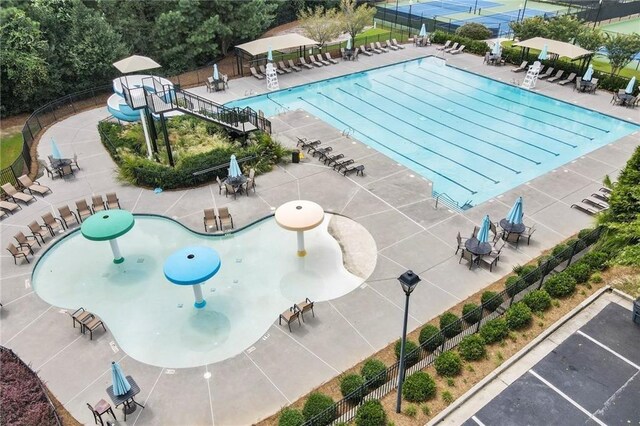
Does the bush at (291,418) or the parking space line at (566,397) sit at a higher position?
the bush at (291,418)

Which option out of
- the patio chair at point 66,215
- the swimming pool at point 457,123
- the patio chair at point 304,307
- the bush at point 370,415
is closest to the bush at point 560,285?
the swimming pool at point 457,123

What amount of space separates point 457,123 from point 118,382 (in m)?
24.0

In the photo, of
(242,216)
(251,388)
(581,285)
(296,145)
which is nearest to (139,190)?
(242,216)

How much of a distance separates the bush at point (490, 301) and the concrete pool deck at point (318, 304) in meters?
1.10

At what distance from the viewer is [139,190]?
20.1m

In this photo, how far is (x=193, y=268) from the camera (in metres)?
13.2

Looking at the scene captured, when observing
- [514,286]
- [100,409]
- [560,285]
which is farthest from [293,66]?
[100,409]

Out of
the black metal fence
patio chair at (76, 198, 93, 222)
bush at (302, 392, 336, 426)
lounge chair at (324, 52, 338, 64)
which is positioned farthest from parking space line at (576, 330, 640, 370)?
lounge chair at (324, 52, 338, 64)

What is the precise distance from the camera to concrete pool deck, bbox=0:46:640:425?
1164 cm

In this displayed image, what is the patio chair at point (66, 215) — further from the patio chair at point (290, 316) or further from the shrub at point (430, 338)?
the shrub at point (430, 338)

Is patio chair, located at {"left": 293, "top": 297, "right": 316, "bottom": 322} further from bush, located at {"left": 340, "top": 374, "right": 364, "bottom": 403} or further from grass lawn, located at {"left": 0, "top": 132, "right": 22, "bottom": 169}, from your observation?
grass lawn, located at {"left": 0, "top": 132, "right": 22, "bottom": 169}

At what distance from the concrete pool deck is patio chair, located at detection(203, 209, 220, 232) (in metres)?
0.69

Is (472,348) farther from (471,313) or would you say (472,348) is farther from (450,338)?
(471,313)

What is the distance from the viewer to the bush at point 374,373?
35.7 ft
